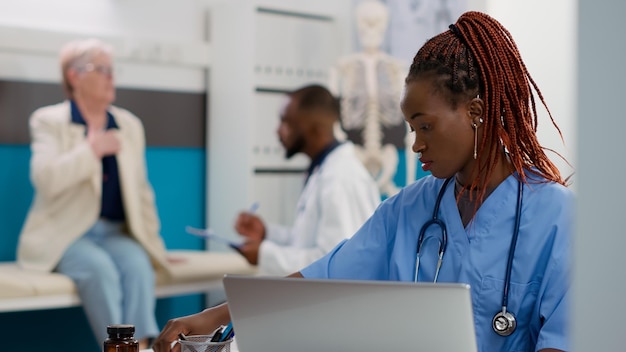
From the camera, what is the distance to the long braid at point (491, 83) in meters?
1.58

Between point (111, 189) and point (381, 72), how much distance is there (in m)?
1.35

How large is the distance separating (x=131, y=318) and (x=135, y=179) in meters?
0.58

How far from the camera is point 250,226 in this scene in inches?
151

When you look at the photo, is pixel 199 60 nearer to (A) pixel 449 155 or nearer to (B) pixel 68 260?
(B) pixel 68 260

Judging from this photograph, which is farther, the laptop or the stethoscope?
the stethoscope

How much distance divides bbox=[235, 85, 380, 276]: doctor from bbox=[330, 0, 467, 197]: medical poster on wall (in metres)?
0.74

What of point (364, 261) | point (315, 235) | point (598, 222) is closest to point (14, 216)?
point (315, 235)

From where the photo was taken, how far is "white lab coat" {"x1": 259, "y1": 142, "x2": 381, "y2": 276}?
331 cm

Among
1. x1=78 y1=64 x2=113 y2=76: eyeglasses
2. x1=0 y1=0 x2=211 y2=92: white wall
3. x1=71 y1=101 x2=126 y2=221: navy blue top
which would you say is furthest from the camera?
x1=0 y1=0 x2=211 y2=92: white wall

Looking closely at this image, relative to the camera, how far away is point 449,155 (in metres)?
1.59

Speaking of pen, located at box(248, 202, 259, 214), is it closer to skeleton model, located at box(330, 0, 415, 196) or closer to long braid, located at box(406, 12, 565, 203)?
skeleton model, located at box(330, 0, 415, 196)

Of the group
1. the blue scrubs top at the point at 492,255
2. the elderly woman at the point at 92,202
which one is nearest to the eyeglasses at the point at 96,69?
the elderly woman at the point at 92,202

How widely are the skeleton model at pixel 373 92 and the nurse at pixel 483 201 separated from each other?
8.94 feet

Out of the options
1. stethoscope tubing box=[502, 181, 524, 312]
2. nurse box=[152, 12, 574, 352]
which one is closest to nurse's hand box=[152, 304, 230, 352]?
nurse box=[152, 12, 574, 352]
